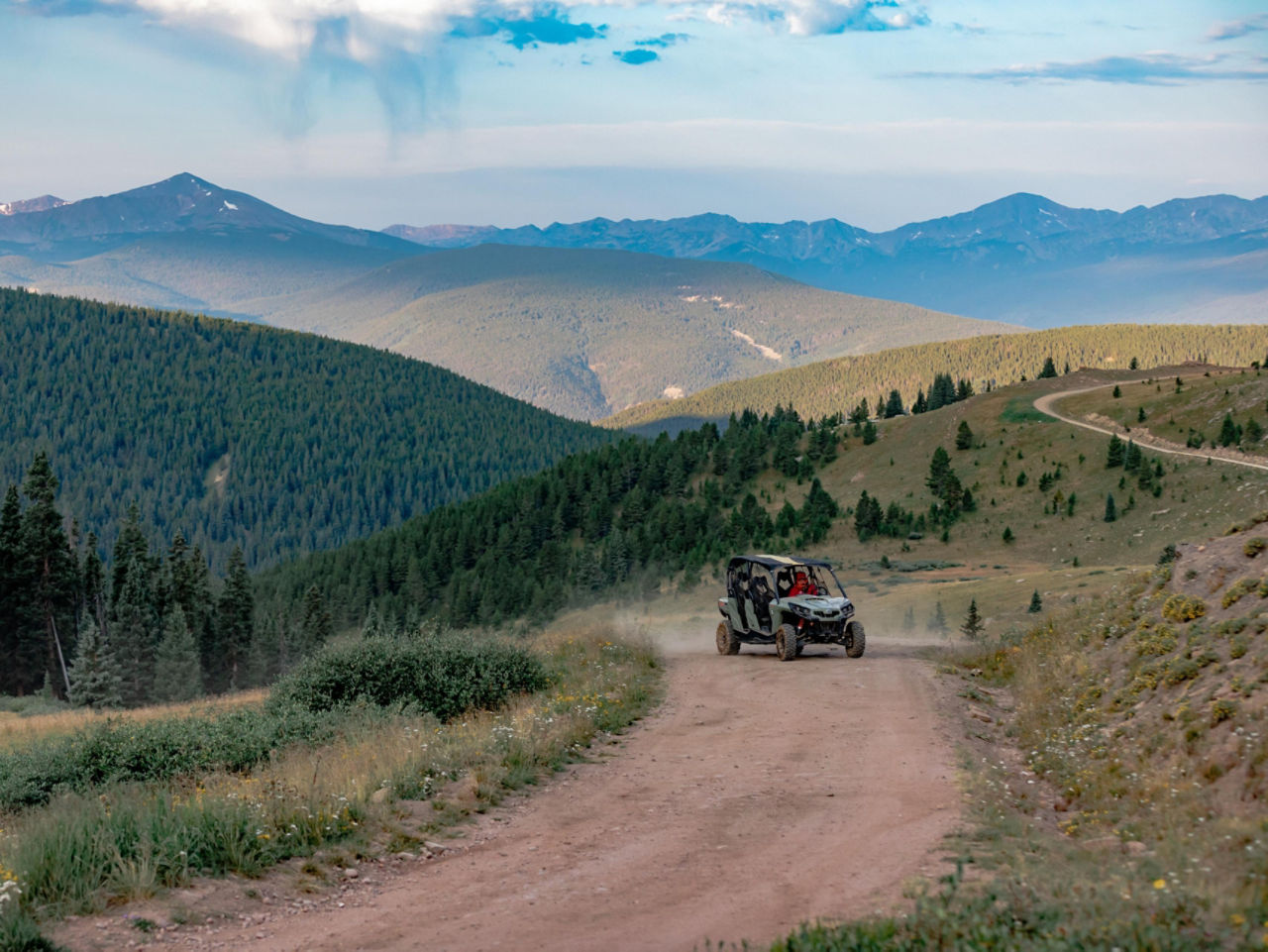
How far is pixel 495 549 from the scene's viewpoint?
395ft

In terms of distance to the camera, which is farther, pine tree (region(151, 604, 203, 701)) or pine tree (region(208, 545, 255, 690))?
pine tree (region(208, 545, 255, 690))

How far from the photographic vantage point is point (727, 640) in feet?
90.0

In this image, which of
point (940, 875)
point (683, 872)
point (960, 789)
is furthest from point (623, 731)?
point (940, 875)

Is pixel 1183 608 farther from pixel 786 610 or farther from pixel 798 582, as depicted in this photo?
pixel 798 582

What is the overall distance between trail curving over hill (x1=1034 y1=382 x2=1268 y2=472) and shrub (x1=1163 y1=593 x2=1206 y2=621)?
54.2 meters

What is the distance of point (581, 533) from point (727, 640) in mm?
93236

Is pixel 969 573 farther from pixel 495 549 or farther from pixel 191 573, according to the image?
pixel 495 549

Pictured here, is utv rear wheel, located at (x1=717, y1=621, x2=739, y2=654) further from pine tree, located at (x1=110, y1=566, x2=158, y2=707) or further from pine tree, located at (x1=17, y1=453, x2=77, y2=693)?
pine tree, located at (x1=110, y1=566, x2=158, y2=707)

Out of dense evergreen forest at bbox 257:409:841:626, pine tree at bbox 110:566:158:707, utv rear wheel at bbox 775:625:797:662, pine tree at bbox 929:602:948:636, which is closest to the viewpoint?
utv rear wheel at bbox 775:625:797:662

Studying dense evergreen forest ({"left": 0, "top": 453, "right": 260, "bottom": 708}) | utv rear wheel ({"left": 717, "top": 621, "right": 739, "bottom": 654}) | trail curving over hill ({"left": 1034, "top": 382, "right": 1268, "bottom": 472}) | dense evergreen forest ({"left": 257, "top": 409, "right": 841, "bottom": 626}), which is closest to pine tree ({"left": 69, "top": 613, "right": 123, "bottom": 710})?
dense evergreen forest ({"left": 0, "top": 453, "right": 260, "bottom": 708})

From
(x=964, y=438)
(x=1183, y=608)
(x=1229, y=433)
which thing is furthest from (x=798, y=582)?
(x=964, y=438)

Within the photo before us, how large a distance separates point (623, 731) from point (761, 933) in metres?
8.98

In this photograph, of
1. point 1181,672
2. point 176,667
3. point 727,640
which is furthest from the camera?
point 176,667

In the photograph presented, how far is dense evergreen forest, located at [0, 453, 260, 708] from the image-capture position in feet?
229
